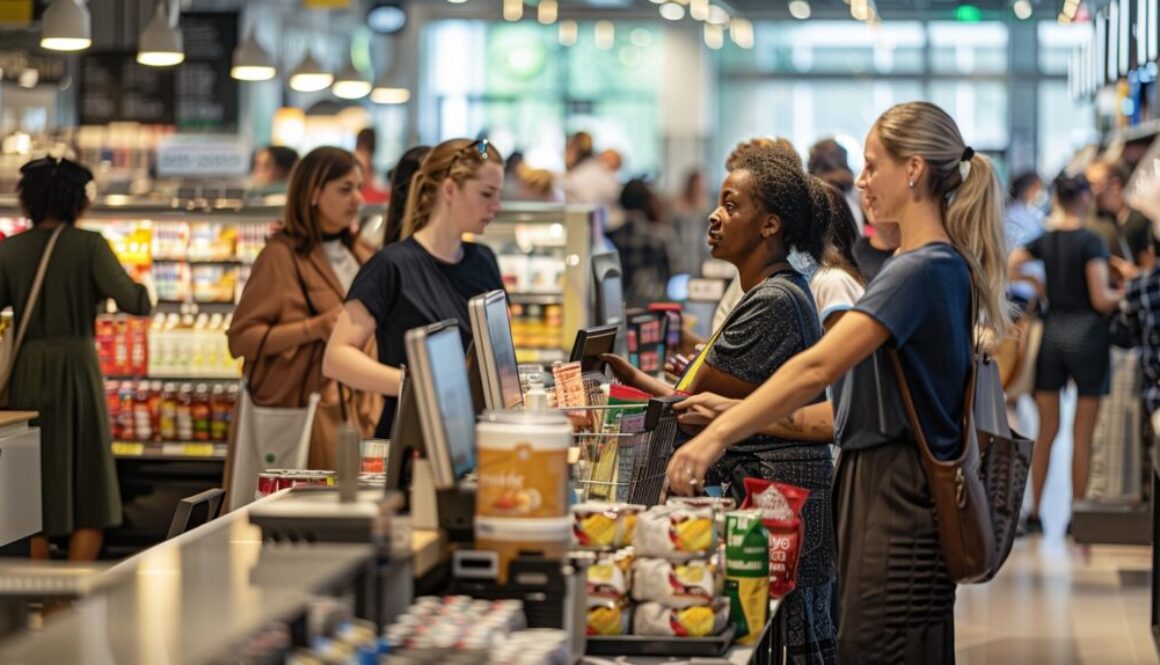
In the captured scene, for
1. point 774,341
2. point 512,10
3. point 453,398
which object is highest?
point 512,10

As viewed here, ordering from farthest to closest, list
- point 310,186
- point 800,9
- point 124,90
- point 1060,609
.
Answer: point 800,9 < point 124,90 < point 1060,609 < point 310,186

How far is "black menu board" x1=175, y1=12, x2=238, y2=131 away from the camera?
14.0 metres

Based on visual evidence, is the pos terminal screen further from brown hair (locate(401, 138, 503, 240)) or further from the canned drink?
brown hair (locate(401, 138, 503, 240))

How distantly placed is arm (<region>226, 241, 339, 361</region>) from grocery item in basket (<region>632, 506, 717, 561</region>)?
3728mm

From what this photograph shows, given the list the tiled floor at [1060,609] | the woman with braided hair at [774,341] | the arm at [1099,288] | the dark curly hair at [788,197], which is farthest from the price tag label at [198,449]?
the arm at [1099,288]

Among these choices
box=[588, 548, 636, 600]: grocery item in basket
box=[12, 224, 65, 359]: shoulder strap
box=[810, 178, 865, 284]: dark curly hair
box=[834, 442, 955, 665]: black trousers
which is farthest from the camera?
box=[12, 224, 65, 359]: shoulder strap

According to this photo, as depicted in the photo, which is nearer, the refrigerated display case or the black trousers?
the black trousers

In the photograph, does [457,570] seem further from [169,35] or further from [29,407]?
[169,35]

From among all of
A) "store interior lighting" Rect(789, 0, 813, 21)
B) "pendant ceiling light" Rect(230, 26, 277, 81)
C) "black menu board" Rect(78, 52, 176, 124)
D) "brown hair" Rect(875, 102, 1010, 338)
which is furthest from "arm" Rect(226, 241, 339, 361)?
"store interior lighting" Rect(789, 0, 813, 21)

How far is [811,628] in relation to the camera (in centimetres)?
396

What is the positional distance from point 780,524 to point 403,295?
5.94 feet

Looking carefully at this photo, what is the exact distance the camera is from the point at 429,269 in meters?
5.07

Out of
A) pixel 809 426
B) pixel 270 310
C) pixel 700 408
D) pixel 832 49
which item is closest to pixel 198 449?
pixel 270 310

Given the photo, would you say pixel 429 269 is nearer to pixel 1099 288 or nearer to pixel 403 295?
pixel 403 295
